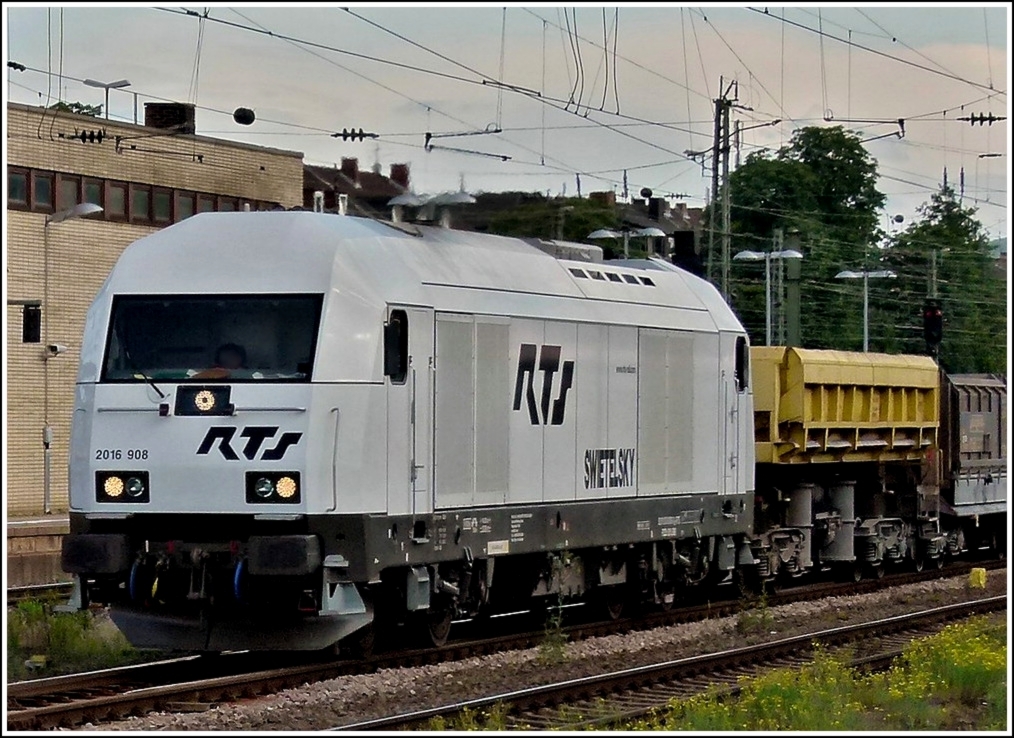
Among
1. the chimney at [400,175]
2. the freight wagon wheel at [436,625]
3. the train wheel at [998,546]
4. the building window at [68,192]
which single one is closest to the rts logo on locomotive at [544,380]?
the freight wagon wheel at [436,625]

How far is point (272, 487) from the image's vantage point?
14109 mm

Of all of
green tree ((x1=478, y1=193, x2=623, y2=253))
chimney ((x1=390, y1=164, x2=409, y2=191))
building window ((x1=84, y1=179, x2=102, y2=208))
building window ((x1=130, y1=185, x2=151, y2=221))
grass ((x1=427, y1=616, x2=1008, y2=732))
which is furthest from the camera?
building window ((x1=130, y1=185, x2=151, y2=221))

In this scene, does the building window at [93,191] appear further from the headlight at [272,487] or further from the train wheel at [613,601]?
the headlight at [272,487]

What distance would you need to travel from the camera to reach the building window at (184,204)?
122ft

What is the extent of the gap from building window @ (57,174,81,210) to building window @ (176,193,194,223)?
Result: 102 inches

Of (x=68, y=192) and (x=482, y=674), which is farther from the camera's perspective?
(x=68, y=192)

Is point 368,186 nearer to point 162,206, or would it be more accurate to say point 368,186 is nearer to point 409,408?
point 409,408

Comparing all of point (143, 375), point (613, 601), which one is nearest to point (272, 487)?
point (143, 375)

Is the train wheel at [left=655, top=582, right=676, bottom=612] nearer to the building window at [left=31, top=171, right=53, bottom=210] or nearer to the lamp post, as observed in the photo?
the lamp post

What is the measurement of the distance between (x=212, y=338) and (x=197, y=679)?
8.94 ft

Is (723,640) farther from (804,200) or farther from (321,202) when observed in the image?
(804,200)

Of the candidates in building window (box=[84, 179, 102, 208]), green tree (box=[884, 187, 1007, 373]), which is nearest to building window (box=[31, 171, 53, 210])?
building window (box=[84, 179, 102, 208])

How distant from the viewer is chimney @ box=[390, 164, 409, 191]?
2092cm

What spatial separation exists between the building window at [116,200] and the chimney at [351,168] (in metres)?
6.97
